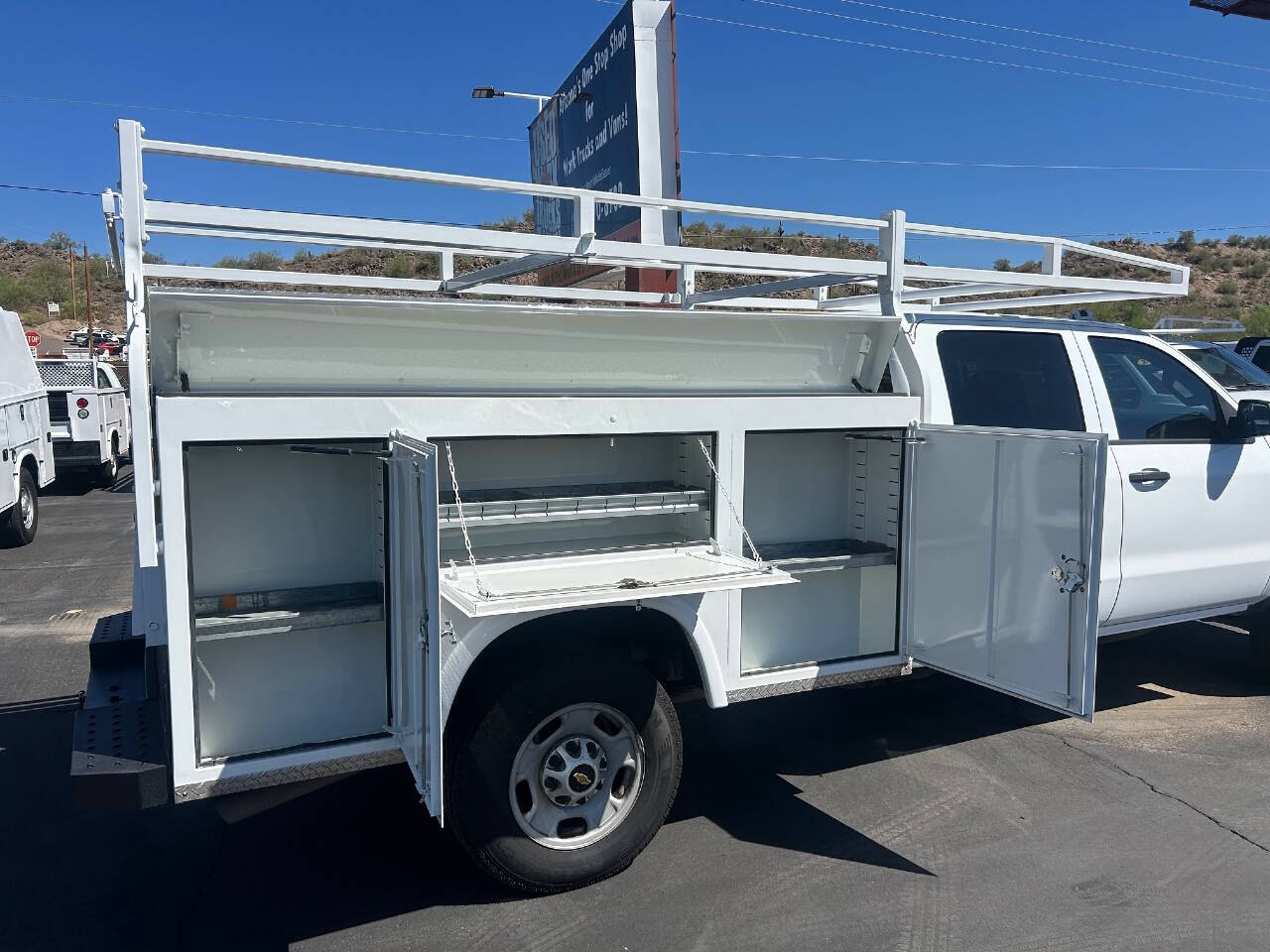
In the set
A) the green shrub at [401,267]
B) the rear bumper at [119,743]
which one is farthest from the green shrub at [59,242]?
the rear bumper at [119,743]

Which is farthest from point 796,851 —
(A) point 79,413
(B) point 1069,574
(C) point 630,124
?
(A) point 79,413

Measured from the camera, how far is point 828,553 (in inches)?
177

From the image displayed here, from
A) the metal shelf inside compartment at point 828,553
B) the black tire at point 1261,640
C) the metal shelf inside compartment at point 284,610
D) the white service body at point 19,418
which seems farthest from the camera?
the white service body at point 19,418

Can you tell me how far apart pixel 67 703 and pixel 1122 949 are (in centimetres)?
546

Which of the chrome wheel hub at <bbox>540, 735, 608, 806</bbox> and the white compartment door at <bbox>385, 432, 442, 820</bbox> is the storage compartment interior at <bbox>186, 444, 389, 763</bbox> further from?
the chrome wheel hub at <bbox>540, 735, 608, 806</bbox>

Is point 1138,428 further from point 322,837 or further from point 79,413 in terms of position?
point 79,413

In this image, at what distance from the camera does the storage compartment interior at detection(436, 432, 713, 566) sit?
3.95 m

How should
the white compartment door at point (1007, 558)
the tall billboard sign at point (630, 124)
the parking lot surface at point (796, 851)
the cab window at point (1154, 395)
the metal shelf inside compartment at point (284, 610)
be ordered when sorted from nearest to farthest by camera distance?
the metal shelf inside compartment at point (284, 610)
the parking lot surface at point (796, 851)
the white compartment door at point (1007, 558)
the cab window at point (1154, 395)
the tall billboard sign at point (630, 124)

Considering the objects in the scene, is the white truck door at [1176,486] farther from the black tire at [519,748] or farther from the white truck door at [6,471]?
the white truck door at [6,471]

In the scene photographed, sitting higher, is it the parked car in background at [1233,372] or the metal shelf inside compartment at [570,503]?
the parked car in background at [1233,372]

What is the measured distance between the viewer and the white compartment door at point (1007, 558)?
377cm

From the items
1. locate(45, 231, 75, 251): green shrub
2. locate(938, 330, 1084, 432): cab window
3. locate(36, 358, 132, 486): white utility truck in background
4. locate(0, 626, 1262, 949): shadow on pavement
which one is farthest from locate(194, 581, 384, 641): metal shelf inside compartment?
locate(45, 231, 75, 251): green shrub

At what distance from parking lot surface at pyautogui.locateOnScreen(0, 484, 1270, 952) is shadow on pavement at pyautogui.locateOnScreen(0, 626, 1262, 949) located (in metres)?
0.01

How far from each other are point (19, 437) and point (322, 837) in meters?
8.28
